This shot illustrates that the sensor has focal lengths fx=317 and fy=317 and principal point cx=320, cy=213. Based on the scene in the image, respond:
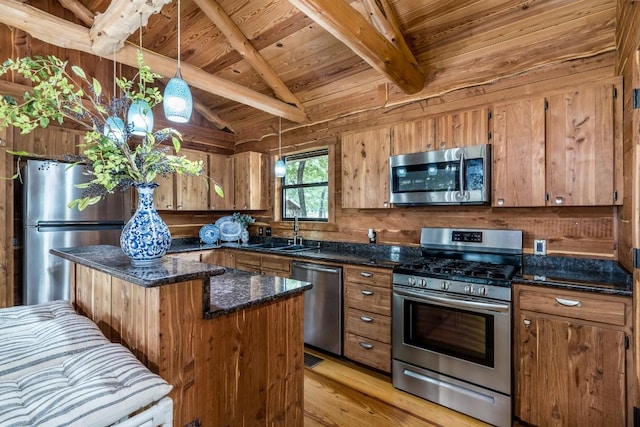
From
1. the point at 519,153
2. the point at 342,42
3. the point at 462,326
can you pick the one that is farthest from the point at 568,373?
the point at 342,42

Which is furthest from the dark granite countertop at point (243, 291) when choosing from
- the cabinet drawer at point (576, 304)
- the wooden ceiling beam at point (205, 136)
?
the wooden ceiling beam at point (205, 136)

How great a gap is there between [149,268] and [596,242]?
2.94 meters

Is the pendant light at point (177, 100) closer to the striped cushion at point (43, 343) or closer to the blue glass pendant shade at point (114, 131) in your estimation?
the blue glass pendant shade at point (114, 131)

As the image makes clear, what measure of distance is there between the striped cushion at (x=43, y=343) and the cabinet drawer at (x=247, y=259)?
231cm

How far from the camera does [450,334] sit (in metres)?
2.35

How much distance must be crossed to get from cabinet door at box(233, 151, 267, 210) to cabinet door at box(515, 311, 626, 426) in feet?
11.3

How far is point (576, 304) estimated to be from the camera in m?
1.91

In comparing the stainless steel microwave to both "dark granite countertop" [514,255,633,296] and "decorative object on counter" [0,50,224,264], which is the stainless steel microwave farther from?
"decorative object on counter" [0,50,224,264]

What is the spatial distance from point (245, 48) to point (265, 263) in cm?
244

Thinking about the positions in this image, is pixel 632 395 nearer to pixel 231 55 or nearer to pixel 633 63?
pixel 633 63

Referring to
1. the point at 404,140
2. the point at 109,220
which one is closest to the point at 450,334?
the point at 404,140

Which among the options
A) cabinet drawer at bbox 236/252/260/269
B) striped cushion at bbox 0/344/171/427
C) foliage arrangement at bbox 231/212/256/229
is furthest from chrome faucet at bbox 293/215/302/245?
striped cushion at bbox 0/344/171/427

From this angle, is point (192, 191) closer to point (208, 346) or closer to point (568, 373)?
point (208, 346)

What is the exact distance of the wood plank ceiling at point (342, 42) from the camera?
7.64 feet
